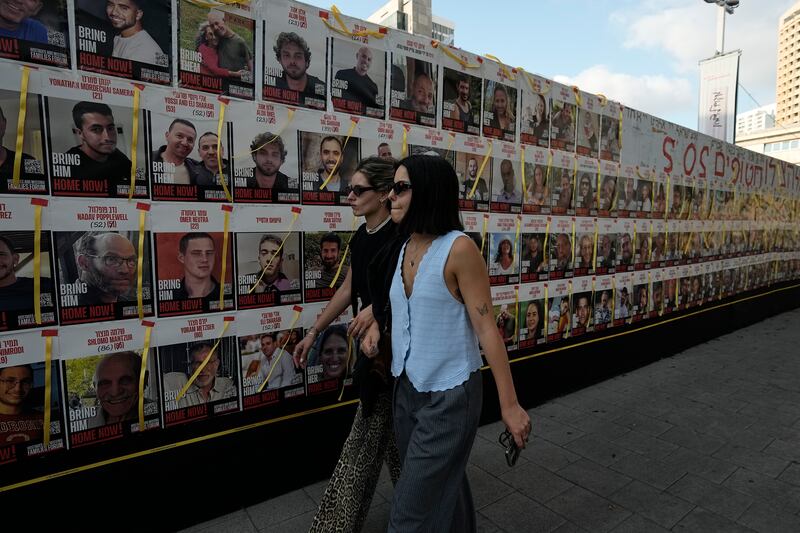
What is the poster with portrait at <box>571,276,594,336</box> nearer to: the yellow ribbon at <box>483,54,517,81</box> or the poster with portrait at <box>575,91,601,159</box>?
the poster with portrait at <box>575,91,601,159</box>

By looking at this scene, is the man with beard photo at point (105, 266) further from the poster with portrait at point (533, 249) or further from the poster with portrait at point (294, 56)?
the poster with portrait at point (533, 249)

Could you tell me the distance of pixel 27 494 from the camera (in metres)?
2.10

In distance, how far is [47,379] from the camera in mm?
2105

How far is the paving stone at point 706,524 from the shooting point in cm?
255

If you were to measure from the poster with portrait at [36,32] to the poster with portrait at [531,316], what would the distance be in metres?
3.57

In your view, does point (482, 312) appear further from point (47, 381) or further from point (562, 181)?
point (562, 181)

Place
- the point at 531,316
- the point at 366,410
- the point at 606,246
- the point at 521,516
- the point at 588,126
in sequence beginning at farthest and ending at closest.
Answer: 1. the point at 606,246
2. the point at 588,126
3. the point at 531,316
4. the point at 521,516
5. the point at 366,410

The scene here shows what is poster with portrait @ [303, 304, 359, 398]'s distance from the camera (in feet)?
9.56

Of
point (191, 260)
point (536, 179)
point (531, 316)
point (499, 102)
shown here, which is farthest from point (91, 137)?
point (531, 316)

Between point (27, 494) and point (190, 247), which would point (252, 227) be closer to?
point (190, 247)

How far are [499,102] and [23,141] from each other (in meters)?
3.20

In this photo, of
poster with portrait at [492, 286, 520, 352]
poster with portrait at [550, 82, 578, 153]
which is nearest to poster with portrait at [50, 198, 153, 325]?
poster with portrait at [492, 286, 520, 352]

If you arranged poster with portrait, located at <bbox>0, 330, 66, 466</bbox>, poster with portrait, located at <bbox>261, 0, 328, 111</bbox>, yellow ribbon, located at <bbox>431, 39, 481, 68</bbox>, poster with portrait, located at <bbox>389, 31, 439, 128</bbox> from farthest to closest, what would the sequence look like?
yellow ribbon, located at <bbox>431, 39, 481, 68</bbox> < poster with portrait, located at <bbox>389, 31, 439, 128</bbox> < poster with portrait, located at <bbox>261, 0, 328, 111</bbox> < poster with portrait, located at <bbox>0, 330, 66, 466</bbox>

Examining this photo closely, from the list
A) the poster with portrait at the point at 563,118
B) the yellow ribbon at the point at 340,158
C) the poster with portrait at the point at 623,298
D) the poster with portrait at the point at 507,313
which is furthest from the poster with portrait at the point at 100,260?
the poster with portrait at the point at 623,298
